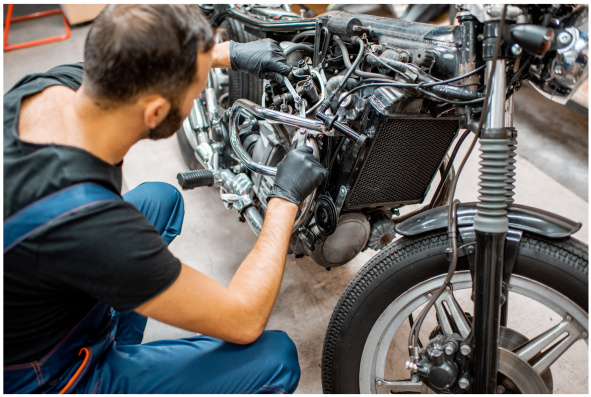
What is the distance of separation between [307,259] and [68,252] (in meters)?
1.35

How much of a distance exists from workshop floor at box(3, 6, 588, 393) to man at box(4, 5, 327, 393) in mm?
562

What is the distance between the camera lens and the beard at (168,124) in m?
1.11

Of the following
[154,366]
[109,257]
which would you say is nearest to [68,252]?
[109,257]

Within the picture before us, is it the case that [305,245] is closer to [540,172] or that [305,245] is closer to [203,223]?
[203,223]

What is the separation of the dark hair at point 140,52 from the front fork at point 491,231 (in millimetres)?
677

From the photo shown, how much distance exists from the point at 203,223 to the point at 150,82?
1.44m

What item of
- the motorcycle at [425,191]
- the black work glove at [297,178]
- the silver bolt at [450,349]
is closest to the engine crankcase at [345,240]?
the motorcycle at [425,191]

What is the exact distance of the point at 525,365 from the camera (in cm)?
124

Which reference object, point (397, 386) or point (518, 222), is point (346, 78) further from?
point (397, 386)

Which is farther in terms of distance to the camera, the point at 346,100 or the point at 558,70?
the point at 346,100

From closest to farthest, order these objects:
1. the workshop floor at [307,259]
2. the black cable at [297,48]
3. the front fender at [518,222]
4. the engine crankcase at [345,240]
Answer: the front fender at [518,222] → the engine crankcase at [345,240] → the black cable at [297,48] → the workshop floor at [307,259]

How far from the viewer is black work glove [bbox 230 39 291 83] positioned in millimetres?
1678

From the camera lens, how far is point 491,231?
1108 mm

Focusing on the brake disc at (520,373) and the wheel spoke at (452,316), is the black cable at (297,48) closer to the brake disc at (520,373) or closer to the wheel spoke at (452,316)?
the wheel spoke at (452,316)
